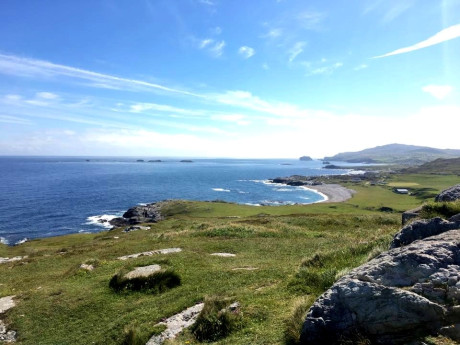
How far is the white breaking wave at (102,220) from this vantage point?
3828 inches

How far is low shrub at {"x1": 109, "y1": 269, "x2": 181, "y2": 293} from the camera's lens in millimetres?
18845

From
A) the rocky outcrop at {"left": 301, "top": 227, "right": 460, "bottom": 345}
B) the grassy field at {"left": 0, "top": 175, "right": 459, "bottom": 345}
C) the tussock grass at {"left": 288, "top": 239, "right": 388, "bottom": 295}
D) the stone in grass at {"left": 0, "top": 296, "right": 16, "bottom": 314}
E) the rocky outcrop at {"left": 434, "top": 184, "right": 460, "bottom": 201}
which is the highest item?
the rocky outcrop at {"left": 434, "top": 184, "right": 460, "bottom": 201}

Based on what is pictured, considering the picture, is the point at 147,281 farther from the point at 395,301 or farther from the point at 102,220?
the point at 102,220

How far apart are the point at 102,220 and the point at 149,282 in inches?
3589

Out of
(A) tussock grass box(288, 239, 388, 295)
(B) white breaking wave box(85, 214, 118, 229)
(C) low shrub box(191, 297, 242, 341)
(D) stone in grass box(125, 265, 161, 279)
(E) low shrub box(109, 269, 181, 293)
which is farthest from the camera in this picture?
(B) white breaking wave box(85, 214, 118, 229)

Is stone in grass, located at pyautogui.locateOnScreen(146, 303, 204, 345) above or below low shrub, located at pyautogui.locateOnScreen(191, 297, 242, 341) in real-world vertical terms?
below

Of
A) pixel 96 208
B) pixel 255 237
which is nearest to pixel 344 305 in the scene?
pixel 255 237

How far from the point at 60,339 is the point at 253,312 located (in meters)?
9.33

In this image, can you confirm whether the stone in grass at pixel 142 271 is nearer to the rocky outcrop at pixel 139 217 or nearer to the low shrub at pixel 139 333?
the low shrub at pixel 139 333

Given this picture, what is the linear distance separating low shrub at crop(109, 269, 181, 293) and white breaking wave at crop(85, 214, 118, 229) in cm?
8128

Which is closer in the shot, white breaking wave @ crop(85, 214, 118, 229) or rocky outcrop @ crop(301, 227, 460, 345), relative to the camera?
rocky outcrop @ crop(301, 227, 460, 345)

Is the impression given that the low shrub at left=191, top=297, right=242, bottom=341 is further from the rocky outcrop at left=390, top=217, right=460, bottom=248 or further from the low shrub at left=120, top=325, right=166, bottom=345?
the rocky outcrop at left=390, top=217, right=460, bottom=248

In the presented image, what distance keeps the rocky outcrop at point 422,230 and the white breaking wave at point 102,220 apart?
9369 centimetres

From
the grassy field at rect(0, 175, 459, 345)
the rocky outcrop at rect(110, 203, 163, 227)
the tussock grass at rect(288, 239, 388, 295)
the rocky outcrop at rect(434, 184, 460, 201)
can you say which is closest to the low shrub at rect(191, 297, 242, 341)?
the grassy field at rect(0, 175, 459, 345)
